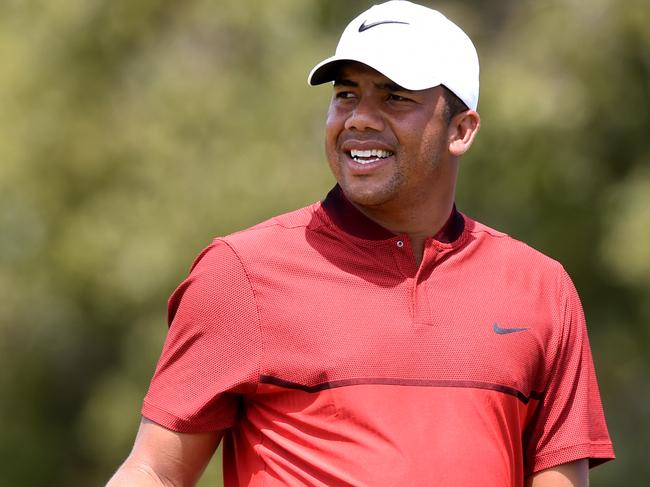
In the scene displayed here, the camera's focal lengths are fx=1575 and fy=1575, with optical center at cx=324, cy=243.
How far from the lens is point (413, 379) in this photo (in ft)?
11.5

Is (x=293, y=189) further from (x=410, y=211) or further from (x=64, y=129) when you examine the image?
(x=410, y=211)

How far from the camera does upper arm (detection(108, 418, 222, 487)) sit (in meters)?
3.54

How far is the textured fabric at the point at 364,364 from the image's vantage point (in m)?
3.49

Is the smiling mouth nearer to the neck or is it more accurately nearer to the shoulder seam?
the neck

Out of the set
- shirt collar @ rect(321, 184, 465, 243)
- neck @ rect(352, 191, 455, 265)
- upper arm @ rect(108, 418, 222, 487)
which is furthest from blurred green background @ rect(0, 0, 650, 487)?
upper arm @ rect(108, 418, 222, 487)

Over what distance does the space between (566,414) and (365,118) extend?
85cm

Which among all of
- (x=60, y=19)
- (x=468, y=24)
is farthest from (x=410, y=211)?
(x=60, y=19)

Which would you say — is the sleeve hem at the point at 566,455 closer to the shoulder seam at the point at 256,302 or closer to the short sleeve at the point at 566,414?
the short sleeve at the point at 566,414

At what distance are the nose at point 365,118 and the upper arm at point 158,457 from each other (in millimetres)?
808

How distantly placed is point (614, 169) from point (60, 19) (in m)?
5.29

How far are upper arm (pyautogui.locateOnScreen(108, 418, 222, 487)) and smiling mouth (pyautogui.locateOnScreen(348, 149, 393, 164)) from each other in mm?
744

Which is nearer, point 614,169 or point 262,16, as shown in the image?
point 614,169

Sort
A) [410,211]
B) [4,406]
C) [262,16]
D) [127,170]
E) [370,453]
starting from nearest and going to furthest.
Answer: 1. [370,453]
2. [410,211]
3. [262,16]
4. [127,170]
5. [4,406]

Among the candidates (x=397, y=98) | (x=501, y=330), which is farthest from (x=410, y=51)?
(x=501, y=330)
